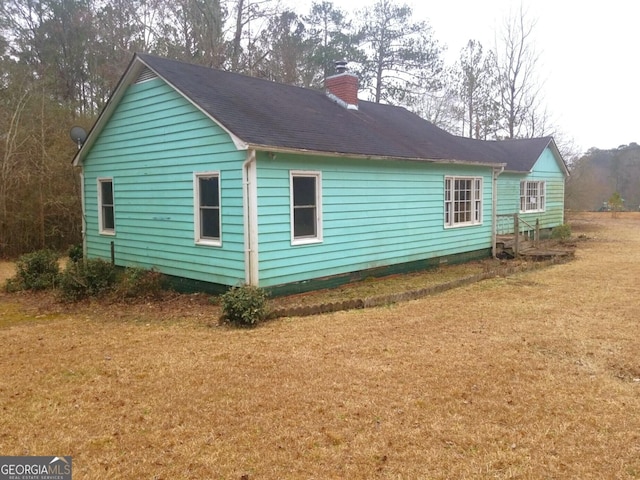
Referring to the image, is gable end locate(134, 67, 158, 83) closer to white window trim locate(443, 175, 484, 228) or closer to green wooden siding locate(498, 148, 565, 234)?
white window trim locate(443, 175, 484, 228)

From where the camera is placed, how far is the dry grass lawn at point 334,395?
11.2 feet

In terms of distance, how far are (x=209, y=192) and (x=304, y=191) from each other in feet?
5.96

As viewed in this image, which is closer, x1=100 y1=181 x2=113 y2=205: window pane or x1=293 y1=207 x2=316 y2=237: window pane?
x1=293 y1=207 x2=316 y2=237: window pane

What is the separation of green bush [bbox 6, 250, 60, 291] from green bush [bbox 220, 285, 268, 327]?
210 inches

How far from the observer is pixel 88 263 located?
31.2 feet

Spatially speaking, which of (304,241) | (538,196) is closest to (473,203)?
(304,241)

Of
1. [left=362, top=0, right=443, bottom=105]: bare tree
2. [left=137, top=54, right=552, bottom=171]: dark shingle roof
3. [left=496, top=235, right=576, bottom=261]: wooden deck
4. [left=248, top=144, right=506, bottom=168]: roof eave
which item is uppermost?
[left=362, top=0, right=443, bottom=105]: bare tree

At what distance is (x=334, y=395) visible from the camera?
178 inches

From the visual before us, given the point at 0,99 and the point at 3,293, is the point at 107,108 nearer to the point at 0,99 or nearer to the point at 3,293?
the point at 3,293

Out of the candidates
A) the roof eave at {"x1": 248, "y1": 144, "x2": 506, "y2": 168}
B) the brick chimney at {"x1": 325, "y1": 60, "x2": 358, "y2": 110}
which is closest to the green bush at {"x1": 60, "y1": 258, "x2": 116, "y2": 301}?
the roof eave at {"x1": 248, "y1": 144, "x2": 506, "y2": 168}

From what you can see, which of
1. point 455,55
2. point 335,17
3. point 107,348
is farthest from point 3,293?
point 455,55

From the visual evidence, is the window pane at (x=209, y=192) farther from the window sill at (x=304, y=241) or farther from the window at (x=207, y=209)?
the window sill at (x=304, y=241)

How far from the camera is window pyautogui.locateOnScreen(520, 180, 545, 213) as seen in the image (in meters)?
19.8

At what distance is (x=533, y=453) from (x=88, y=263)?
8.67 meters
